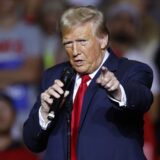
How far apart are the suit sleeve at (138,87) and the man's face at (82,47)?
0.16 metres

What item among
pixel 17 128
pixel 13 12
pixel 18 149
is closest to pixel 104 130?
pixel 18 149

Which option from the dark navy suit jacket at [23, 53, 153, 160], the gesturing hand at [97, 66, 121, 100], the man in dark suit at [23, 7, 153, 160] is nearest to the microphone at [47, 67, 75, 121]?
the man in dark suit at [23, 7, 153, 160]

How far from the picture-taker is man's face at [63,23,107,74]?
307cm

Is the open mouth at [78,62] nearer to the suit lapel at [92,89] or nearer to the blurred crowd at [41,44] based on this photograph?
the suit lapel at [92,89]

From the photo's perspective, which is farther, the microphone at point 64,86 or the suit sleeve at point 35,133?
the suit sleeve at point 35,133

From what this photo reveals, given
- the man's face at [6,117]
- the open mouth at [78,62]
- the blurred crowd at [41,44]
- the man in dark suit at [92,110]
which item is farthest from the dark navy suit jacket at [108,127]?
the blurred crowd at [41,44]

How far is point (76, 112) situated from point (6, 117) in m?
2.16

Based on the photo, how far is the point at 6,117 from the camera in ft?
17.1

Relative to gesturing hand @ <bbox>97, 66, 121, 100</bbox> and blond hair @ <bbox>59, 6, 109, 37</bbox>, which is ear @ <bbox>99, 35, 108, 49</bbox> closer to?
blond hair @ <bbox>59, 6, 109, 37</bbox>

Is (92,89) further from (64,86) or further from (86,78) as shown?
(64,86)

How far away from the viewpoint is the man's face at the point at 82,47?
3.07 meters

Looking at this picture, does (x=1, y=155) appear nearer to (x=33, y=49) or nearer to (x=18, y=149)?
(x=18, y=149)

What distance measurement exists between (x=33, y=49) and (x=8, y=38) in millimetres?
216

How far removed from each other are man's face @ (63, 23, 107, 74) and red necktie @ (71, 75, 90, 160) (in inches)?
3.0
